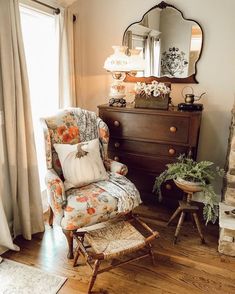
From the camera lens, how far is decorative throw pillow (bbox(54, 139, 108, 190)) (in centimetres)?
217

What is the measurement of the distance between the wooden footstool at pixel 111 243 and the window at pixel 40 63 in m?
1.06

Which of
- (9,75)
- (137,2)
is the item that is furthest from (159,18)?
(9,75)

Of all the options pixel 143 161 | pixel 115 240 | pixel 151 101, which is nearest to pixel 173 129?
pixel 151 101

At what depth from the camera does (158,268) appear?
1982mm

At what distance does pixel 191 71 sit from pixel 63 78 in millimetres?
1376

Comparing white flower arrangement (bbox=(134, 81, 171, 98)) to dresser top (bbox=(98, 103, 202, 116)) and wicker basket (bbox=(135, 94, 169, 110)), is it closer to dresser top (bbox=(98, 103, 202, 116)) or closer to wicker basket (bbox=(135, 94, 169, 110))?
wicker basket (bbox=(135, 94, 169, 110))

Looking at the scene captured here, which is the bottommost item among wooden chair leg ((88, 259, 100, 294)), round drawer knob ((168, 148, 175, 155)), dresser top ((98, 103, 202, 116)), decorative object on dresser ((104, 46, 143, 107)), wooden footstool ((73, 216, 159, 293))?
wooden chair leg ((88, 259, 100, 294))

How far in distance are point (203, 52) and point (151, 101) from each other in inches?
29.7

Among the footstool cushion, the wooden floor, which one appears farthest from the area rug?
the footstool cushion

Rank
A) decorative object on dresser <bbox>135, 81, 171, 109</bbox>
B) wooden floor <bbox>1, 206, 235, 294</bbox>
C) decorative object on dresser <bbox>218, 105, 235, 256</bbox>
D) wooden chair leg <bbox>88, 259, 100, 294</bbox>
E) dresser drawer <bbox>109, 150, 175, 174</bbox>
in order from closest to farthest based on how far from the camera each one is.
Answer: wooden chair leg <bbox>88, 259, 100, 294</bbox> → wooden floor <bbox>1, 206, 235, 294</bbox> → decorative object on dresser <bbox>218, 105, 235, 256</bbox> → decorative object on dresser <bbox>135, 81, 171, 109</bbox> → dresser drawer <bbox>109, 150, 175, 174</bbox>

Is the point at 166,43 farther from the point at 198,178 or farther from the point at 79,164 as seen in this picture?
the point at 79,164

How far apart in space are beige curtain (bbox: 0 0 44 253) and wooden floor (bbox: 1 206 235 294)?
0.63 feet

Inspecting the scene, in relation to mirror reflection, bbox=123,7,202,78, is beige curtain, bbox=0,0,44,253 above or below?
below

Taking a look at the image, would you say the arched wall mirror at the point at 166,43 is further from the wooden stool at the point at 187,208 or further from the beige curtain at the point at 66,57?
the wooden stool at the point at 187,208
